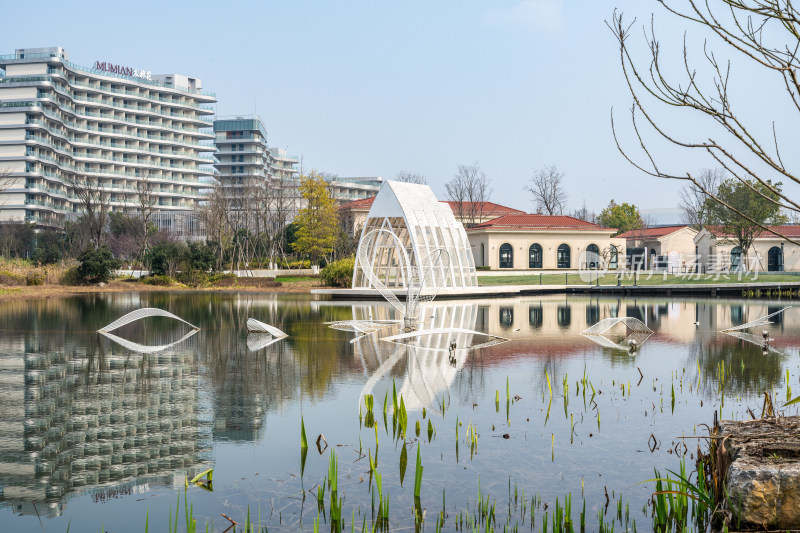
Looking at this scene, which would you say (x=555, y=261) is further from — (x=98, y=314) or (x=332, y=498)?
(x=332, y=498)

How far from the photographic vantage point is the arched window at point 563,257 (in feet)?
180

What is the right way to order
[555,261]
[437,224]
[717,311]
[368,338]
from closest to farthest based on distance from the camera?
[368,338], [717,311], [437,224], [555,261]

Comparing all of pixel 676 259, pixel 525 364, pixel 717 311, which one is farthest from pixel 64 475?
pixel 676 259

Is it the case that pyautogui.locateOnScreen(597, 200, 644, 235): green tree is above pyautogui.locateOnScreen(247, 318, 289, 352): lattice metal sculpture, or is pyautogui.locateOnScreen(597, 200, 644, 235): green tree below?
above

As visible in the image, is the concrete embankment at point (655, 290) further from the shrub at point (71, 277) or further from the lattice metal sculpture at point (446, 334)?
the lattice metal sculpture at point (446, 334)

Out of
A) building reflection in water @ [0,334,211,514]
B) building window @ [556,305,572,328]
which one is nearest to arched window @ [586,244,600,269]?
building window @ [556,305,572,328]

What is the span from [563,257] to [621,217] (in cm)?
2694

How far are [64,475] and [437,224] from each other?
1150 inches

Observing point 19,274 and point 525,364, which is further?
point 19,274

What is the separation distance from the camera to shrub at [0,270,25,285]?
3481 centimetres

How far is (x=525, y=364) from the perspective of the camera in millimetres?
13086

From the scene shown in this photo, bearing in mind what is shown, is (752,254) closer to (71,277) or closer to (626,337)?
(626,337)

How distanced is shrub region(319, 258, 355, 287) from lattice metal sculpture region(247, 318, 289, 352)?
1990 centimetres

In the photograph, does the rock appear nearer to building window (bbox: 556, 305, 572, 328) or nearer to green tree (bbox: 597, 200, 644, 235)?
building window (bbox: 556, 305, 572, 328)
